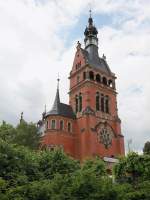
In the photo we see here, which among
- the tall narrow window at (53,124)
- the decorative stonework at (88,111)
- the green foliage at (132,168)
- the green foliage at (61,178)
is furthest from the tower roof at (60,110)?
the green foliage at (132,168)

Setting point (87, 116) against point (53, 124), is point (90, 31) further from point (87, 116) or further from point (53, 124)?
point (53, 124)

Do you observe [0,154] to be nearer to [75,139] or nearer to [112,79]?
[75,139]

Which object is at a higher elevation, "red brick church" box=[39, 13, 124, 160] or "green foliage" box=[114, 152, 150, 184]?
"red brick church" box=[39, 13, 124, 160]

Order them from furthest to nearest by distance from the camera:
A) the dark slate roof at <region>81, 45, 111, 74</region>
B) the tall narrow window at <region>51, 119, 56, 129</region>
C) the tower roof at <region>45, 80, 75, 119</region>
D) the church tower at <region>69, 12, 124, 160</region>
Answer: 1. the dark slate roof at <region>81, 45, 111, 74</region>
2. the tower roof at <region>45, 80, 75, 119</region>
3. the tall narrow window at <region>51, 119, 56, 129</region>
4. the church tower at <region>69, 12, 124, 160</region>

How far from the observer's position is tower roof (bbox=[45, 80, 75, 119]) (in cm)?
6398

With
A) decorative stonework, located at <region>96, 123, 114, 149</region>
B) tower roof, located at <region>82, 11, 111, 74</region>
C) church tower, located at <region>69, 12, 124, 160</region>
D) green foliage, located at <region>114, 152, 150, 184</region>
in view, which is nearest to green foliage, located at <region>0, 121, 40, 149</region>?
church tower, located at <region>69, 12, 124, 160</region>

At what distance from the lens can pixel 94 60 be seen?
2813 inches

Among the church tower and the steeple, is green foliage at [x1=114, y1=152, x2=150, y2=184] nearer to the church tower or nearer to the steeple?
the church tower

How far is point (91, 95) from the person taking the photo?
6569cm

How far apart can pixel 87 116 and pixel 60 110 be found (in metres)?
5.88

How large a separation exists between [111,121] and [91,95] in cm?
688

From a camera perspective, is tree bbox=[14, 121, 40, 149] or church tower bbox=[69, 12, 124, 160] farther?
church tower bbox=[69, 12, 124, 160]

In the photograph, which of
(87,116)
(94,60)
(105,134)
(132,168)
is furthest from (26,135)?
(94,60)

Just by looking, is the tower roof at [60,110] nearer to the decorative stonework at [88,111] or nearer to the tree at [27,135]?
the decorative stonework at [88,111]
